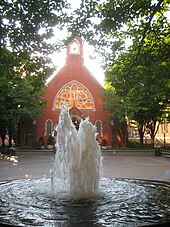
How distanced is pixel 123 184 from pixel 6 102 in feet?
58.8

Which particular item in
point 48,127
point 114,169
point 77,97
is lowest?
point 114,169

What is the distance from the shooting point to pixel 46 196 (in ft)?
19.9

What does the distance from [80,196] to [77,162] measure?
2.32 feet

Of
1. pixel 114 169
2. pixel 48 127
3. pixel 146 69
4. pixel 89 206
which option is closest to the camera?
pixel 89 206

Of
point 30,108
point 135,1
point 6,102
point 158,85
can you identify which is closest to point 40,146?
point 30,108

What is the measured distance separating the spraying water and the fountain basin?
0.22 m

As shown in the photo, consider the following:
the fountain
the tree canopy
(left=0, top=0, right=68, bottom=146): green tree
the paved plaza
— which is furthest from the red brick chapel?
the fountain

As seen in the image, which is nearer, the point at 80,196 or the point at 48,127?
the point at 80,196

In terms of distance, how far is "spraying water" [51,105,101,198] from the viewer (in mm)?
6102

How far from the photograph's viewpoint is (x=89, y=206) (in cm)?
511

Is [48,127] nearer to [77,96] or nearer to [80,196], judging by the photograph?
[77,96]

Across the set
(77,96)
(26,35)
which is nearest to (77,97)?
(77,96)

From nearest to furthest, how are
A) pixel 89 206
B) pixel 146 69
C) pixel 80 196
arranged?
pixel 89 206 → pixel 80 196 → pixel 146 69

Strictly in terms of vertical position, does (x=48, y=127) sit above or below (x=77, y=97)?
below
